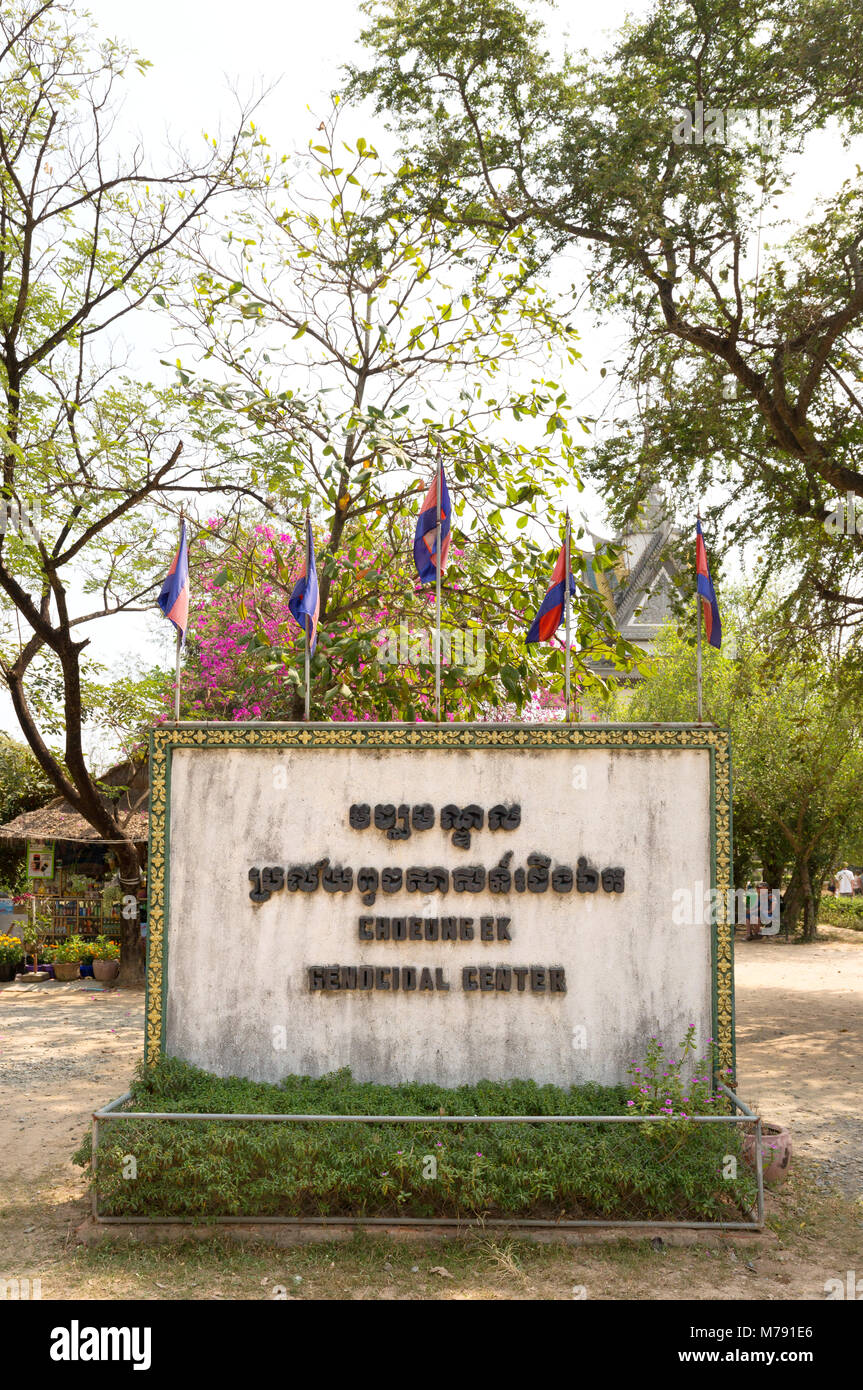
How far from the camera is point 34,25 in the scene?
12.6m

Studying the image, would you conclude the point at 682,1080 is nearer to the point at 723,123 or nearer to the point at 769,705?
the point at 723,123

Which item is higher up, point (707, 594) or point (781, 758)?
point (707, 594)

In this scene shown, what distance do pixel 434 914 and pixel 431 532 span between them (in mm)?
2908

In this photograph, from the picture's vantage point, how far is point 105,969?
1862 cm

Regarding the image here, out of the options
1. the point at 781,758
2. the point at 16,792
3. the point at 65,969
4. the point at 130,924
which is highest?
the point at 781,758

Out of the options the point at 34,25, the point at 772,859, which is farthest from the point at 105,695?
the point at 772,859

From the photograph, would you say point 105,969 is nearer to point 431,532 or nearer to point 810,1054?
point 810,1054

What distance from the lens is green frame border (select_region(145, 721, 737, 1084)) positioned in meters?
7.64

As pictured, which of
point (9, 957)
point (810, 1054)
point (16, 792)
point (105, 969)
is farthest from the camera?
point (16, 792)

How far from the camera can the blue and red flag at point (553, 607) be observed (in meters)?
8.17
